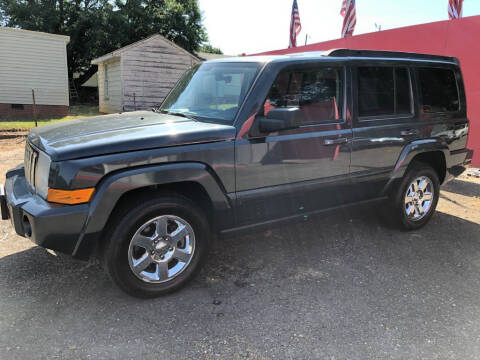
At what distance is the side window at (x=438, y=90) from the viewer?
4309 millimetres

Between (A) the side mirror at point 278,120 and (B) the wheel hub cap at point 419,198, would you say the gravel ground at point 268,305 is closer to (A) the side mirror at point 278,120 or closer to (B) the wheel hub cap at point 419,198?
(B) the wheel hub cap at point 419,198

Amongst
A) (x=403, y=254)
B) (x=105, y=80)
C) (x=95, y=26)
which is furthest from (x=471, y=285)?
(x=95, y=26)

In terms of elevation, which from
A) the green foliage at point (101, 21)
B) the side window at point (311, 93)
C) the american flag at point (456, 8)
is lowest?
the side window at point (311, 93)

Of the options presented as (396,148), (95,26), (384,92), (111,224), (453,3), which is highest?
(95,26)

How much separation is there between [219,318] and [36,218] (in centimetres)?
146

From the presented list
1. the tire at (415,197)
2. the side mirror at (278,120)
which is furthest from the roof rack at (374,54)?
the tire at (415,197)

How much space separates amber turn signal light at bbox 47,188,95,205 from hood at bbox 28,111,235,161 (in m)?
0.23

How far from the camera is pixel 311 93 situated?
3.54 m

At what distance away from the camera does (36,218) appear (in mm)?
2539

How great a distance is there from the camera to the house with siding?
16297 millimetres

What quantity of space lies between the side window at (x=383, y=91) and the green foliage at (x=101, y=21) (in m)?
26.1

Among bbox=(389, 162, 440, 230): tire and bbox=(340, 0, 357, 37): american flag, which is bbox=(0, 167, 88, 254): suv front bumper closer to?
bbox=(389, 162, 440, 230): tire

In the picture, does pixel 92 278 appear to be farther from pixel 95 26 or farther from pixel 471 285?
pixel 95 26

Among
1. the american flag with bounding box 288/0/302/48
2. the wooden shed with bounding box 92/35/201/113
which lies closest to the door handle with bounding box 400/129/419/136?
the american flag with bounding box 288/0/302/48
